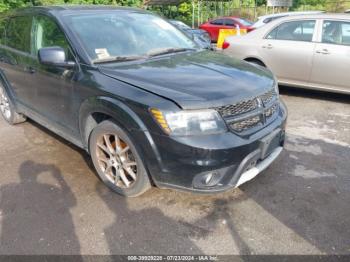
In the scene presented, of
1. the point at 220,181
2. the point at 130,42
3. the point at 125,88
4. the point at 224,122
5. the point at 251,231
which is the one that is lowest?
the point at 251,231

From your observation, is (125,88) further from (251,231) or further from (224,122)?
(251,231)

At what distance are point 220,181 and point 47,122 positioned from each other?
7.95 feet

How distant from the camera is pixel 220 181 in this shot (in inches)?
108

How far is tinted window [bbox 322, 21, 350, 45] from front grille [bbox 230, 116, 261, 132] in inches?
153

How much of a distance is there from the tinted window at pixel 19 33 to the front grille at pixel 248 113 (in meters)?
2.77

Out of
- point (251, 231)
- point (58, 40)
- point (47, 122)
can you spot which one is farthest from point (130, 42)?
point (251, 231)

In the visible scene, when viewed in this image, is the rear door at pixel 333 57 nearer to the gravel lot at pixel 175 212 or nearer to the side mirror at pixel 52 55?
the gravel lot at pixel 175 212

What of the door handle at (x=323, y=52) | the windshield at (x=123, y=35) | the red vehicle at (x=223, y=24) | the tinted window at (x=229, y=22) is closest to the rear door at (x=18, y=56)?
the windshield at (x=123, y=35)

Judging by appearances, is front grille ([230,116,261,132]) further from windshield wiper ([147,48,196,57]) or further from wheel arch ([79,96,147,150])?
windshield wiper ([147,48,196,57])

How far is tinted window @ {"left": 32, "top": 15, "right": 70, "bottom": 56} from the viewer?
3.41 meters

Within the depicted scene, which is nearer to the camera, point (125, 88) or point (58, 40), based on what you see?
point (125, 88)

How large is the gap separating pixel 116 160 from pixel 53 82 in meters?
1.18

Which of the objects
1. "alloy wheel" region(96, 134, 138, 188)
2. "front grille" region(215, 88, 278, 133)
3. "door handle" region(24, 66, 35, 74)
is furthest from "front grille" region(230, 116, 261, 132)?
"door handle" region(24, 66, 35, 74)

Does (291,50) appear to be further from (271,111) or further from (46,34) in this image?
(46,34)
